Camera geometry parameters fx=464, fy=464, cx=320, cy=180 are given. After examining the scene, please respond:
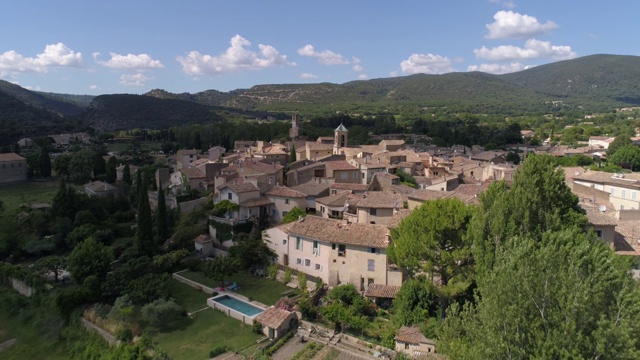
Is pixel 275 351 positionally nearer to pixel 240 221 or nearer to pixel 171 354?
pixel 171 354

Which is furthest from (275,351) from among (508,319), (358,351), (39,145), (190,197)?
(39,145)

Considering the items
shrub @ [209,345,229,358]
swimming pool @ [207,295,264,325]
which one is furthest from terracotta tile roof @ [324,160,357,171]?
shrub @ [209,345,229,358]

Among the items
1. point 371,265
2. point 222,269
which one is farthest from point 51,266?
Result: point 371,265

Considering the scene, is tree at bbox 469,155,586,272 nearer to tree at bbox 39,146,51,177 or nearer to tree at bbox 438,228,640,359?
tree at bbox 438,228,640,359

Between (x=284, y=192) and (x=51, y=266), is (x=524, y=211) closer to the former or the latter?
(x=284, y=192)

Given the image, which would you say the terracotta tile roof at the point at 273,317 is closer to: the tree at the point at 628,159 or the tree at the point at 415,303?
the tree at the point at 415,303
